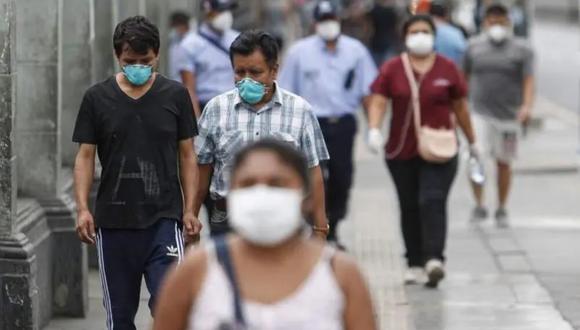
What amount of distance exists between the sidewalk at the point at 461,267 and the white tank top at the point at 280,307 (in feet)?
16.6

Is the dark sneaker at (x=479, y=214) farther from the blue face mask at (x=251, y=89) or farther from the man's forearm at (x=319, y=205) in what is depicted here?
the blue face mask at (x=251, y=89)

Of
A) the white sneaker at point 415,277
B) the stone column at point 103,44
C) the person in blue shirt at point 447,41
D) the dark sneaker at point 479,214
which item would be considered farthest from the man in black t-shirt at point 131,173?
the person in blue shirt at point 447,41

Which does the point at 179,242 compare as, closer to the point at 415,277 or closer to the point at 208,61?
the point at 415,277

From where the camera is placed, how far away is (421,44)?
10586mm

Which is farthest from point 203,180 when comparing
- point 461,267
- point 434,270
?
point 461,267

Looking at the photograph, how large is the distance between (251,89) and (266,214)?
319 cm

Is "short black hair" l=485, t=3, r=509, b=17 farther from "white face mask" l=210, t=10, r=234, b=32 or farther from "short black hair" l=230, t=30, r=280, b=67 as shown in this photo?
"short black hair" l=230, t=30, r=280, b=67

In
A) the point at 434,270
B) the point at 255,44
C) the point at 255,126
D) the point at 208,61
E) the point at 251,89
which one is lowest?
the point at 434,270

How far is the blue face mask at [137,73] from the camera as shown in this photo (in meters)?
7.12

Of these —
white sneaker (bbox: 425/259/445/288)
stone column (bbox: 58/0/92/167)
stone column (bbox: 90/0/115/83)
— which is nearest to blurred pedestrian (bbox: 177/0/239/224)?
stone column (bbox: 90/0/115/83)

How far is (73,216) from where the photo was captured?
Answer: 985 centimetres

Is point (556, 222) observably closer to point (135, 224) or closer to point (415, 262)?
point (415, 262)

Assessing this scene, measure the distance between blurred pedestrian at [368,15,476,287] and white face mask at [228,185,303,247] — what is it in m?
6.30

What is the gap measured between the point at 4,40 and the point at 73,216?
177 cm
